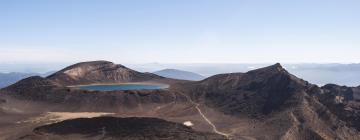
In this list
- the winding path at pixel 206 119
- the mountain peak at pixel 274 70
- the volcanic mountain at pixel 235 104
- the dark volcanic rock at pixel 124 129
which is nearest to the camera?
the winding path at pixel 206 119

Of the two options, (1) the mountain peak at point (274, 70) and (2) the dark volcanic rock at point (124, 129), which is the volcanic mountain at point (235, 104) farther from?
(2) the dark volcanic rock at point (124, 129)

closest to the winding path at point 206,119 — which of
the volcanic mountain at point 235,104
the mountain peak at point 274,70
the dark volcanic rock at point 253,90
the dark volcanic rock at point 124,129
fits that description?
the volcanic mountain at point 235,104

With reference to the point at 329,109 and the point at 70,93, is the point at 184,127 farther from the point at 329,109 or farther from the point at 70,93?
the point at 70,93

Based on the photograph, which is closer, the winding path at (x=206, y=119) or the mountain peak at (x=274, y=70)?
the winding path at (x=206, y=119)

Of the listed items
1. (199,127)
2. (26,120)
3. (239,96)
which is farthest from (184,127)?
(26,120)

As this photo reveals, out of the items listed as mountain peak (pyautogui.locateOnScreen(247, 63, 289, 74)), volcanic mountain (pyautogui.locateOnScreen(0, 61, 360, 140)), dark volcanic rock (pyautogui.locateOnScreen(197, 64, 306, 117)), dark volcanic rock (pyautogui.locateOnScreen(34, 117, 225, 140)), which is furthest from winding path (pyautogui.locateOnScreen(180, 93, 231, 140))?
mountain peak (pyautogui.locateOnScreen(247, 63, 289, 74))
